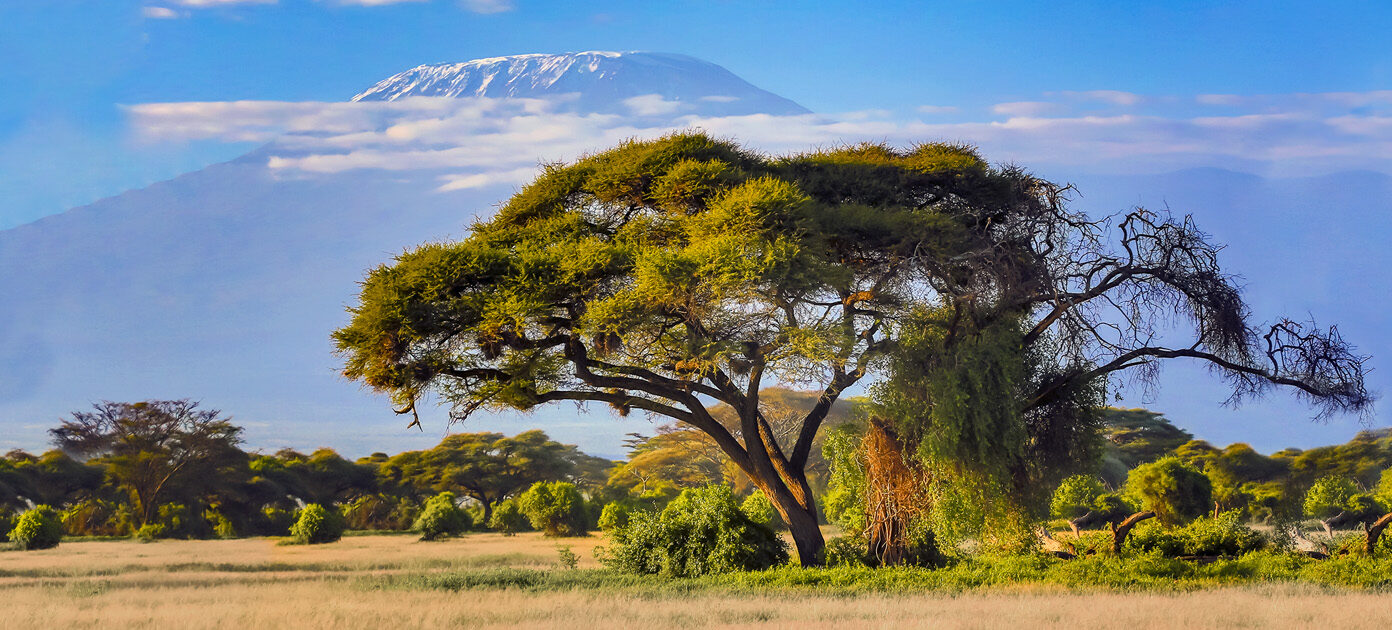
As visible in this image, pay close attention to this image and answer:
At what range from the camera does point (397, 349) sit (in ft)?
62.8

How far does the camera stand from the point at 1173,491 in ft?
106

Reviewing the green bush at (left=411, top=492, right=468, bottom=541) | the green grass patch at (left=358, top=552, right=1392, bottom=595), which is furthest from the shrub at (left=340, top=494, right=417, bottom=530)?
the green grass patch at (left=358, top=552, right=1392, bottom=595)

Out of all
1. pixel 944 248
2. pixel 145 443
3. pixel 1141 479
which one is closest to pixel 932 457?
pixel 944 248

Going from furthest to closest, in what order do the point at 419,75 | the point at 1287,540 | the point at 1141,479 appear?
the point at 419,75
the point at 1141,479
the point at 1287,540

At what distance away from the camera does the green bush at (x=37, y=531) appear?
1172 inches

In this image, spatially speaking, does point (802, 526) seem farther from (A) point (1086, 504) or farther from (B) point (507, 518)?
(A) point (1086, 504)

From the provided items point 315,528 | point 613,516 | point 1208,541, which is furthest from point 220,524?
point 1208,541

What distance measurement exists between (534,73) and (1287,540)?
111 meters

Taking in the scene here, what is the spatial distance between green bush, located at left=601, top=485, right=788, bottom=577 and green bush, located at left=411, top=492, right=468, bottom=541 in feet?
49.4

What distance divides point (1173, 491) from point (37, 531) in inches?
1241

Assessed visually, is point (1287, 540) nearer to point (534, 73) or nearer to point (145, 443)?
point (145, 443)

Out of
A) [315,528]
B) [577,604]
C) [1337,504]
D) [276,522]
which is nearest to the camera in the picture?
[577,604]

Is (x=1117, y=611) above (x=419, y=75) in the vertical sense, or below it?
below

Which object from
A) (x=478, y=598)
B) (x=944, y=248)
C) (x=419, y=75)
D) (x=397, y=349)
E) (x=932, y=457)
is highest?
(x=419, y=75)
